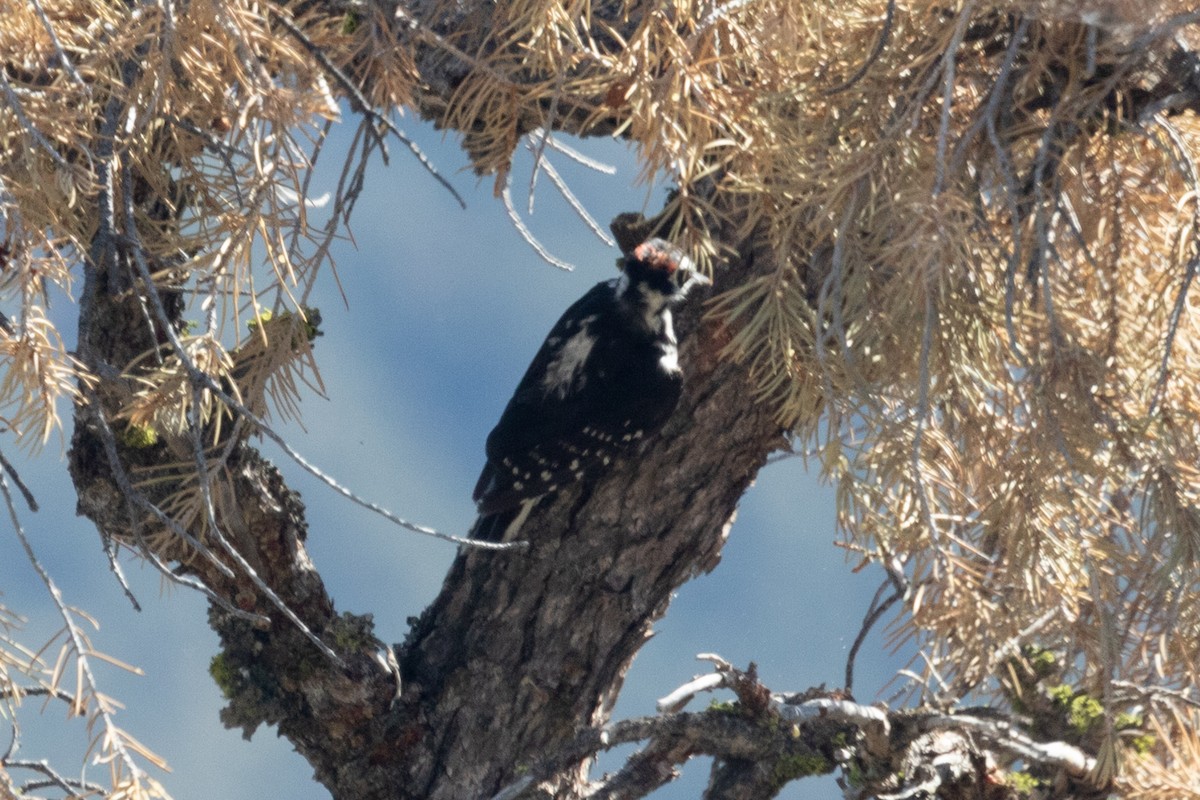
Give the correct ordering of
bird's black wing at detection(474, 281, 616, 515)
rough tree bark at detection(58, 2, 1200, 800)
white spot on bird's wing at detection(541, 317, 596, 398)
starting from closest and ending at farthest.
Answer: rough tree bark at detection(58, 2, 1200, 800)
bird's black wing at detection(474, 281, 616, 515)
white spot on bird's wing at detection(541, 317, 596, 398)

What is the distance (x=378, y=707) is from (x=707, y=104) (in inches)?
45.1

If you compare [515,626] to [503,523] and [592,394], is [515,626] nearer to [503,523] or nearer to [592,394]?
[503,523]

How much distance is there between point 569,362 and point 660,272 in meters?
0.27

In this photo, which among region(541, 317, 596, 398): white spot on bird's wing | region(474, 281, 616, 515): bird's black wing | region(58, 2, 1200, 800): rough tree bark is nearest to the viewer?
region(58, 2, 1200, 800): rough tree bark

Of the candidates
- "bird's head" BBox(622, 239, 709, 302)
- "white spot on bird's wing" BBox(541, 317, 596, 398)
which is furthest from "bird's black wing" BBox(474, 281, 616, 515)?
"bird's head" BBox(622, 239, 709, 302)

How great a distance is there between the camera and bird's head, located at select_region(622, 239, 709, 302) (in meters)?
2.05

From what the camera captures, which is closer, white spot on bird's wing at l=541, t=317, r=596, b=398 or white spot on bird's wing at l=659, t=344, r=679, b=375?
white spot on bird's wing at l=659, t=344, r=679, b=375

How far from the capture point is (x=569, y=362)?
2211 mm

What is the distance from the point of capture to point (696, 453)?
2.01m

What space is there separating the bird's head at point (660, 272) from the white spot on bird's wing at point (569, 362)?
0.15m

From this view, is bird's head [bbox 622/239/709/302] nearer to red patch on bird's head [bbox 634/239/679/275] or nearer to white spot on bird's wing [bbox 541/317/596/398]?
red patch on bird's head [bbox 634/239/679/275]

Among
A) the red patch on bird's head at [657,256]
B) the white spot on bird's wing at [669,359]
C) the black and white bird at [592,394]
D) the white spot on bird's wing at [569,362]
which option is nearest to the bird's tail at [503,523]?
the black and white bird at [592,394]

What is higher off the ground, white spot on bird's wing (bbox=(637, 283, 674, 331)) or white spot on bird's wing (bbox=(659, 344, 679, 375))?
white spot on bird's wing (bbox=(637, 283, 674, 331))

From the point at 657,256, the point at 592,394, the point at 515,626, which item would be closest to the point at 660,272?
the point at 657,256
